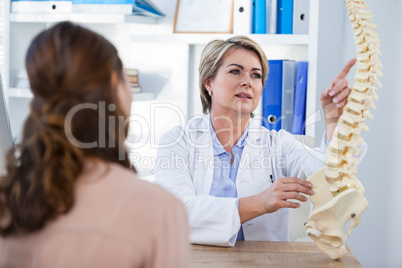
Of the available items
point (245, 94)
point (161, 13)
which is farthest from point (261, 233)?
point (161, 13)

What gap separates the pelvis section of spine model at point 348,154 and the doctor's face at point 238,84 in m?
0.64

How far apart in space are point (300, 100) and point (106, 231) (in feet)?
6.14

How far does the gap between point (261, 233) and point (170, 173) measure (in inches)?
16.0

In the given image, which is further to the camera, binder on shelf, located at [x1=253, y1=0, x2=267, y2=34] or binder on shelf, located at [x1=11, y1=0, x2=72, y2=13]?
binder on shelf, located at [x1=11, y1=0, x2=72, y2=13]

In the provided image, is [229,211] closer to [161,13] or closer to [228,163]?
[228,163]

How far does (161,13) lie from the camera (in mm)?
2793

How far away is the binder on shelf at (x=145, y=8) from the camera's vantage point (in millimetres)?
2525

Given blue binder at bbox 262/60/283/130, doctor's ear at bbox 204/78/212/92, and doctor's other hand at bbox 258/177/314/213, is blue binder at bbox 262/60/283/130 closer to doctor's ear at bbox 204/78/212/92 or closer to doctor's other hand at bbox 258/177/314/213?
doctor's ear at bbox 204/78/212/92

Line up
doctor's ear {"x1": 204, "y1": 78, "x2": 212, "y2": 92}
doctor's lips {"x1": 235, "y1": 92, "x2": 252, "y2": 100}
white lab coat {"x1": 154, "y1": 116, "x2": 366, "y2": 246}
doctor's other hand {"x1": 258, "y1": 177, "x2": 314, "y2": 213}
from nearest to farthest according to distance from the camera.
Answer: doctor's other hand {"x1": 258, "y1": 177, "x2": 314, "y2": 213}
white lab coat {"x1": 154, "y1": 116, "x2": 366, "y2": 246}
doctor's lips {"x1": 235, "y1": 92, "x2": 252, "y2": 100}
doctor's ear {"x1": 204, "y1": 78, "x2": 212, "y2": 92}

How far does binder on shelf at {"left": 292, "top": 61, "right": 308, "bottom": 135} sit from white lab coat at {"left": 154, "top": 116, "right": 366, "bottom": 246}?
1.49 feet

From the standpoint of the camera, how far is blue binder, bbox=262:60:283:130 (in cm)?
250

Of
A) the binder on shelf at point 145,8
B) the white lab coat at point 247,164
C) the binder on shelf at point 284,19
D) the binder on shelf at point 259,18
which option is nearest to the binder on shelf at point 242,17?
the binder on shelf at point 259,18

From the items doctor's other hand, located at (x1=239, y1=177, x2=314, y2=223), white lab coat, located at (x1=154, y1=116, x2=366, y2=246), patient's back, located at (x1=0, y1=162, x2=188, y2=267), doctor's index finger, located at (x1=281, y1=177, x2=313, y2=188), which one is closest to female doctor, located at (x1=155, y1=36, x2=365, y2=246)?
white lab coat, located at (x1=154, y1=116, x2=366, y2=246)

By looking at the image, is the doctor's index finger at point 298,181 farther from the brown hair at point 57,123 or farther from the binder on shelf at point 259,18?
the binder on shelf at point 259,18
